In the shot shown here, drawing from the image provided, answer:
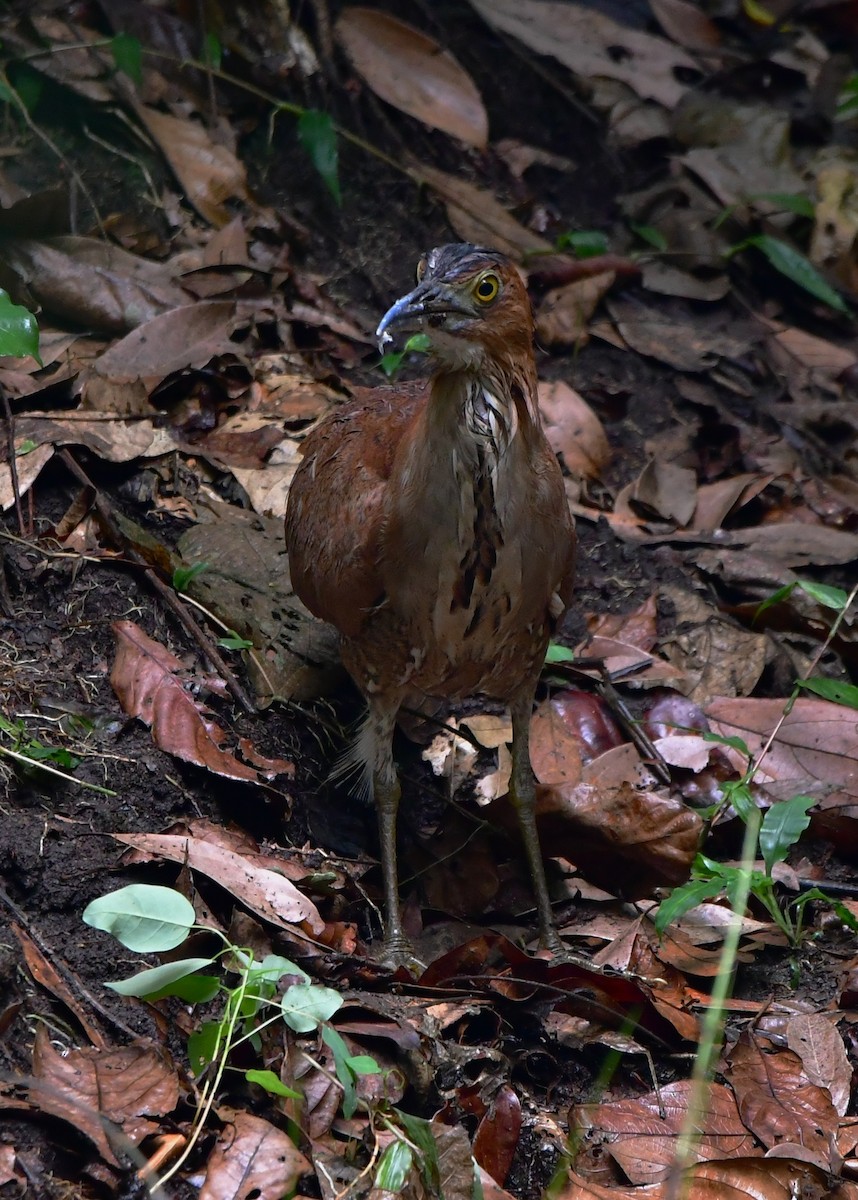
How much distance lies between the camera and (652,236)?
7.61m

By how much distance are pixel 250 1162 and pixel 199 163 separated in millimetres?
5086

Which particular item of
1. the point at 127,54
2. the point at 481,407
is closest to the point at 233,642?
the point at 481,407

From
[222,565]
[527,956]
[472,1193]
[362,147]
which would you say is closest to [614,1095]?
[527,956]

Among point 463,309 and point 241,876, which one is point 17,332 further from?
point 241,876

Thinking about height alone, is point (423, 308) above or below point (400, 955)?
above

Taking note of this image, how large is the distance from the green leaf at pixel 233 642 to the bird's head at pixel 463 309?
143 cm

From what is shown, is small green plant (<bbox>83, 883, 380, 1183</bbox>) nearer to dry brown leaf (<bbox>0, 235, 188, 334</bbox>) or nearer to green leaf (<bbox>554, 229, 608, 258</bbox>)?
dry brown leaf (<bbox>0, 235, 188, 334</bbox>)

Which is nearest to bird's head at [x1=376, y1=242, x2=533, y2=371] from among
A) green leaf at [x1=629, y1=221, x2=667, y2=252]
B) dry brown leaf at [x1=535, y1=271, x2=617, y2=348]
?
dry brown leaf at [x1=535, y1=271, x2=617, y2=348]

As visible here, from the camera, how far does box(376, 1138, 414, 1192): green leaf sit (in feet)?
9.03

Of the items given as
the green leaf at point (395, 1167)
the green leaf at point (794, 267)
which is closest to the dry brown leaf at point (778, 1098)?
the green leaf at point (395, 1167)

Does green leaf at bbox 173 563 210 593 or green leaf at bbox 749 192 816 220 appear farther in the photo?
green leaf at bbox 749 192 816 220

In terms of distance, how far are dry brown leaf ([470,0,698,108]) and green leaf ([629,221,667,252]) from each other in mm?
1059

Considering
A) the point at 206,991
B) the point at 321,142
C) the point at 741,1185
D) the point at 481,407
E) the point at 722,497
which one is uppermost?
the point at 481,407

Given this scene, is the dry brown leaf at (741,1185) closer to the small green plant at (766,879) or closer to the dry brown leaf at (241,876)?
the small green plant at (766,879)
